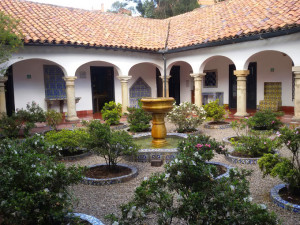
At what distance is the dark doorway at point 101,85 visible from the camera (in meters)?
13.7

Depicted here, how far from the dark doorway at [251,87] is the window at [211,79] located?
181 cm

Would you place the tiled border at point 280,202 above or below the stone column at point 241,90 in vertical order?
below

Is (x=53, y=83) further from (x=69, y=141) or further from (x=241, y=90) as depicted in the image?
(x=241, y=90)

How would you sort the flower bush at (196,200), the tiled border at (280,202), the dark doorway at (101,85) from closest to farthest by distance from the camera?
1. the flower bush at (196,200)
2. the tiled border at (280,202)
3. the dark doorway at (101,85)

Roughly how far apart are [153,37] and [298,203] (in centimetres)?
1159

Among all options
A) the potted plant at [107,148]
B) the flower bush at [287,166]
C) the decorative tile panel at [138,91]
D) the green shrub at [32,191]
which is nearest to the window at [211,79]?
the decorative tile panel at [138,91]

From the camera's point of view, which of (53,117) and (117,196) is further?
(53,117)

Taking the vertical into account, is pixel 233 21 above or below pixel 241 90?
above

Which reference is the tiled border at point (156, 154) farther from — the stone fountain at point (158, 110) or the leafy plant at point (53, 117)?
the leafy plant at point (53, 117)

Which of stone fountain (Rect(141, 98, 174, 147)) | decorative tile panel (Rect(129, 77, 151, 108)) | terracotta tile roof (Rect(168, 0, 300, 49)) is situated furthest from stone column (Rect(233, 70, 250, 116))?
decorative tile panel (Rect(129, 77, 151, 108))

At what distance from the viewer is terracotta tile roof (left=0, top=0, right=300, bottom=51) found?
996 cm

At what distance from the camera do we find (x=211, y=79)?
14805 millimetres

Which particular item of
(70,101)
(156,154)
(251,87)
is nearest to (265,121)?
(156,154)

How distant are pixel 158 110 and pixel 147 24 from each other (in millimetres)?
10849
